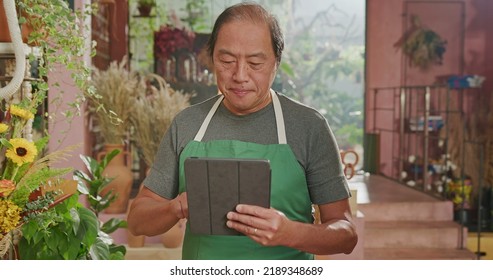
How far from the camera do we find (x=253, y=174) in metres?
1.18

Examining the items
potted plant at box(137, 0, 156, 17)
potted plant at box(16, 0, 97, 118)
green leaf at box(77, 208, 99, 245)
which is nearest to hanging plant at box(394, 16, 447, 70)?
potted plant at box(137, 0, 156, 17)

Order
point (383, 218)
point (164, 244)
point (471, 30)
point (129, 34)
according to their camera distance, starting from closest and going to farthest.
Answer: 1. point (164, 244)
2. point (383, 218)
3. point (129, 34)
4. point (471, 30)

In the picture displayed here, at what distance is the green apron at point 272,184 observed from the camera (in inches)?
53.1

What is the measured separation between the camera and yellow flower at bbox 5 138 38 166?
1.52 m

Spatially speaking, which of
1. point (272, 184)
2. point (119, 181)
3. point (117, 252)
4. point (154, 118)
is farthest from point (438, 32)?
point (272, 184)

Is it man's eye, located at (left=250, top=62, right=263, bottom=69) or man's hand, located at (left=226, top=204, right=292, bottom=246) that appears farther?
man's eye, located at (left=250, top=62, right=263, bottom=69)

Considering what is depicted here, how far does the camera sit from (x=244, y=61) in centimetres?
129

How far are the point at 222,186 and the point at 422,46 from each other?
5.28 m

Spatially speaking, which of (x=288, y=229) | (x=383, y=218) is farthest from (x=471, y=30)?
(x=288, y=229)

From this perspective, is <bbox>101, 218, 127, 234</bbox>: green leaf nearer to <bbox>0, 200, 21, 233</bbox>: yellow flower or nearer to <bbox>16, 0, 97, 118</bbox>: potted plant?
<bbox>16, 0, 97, 118</bbox>: potted plant

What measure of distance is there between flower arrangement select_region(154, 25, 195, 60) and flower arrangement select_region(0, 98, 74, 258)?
3.07m

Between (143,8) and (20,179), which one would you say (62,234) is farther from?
(143,8)

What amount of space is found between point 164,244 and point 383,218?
75.8 inches
